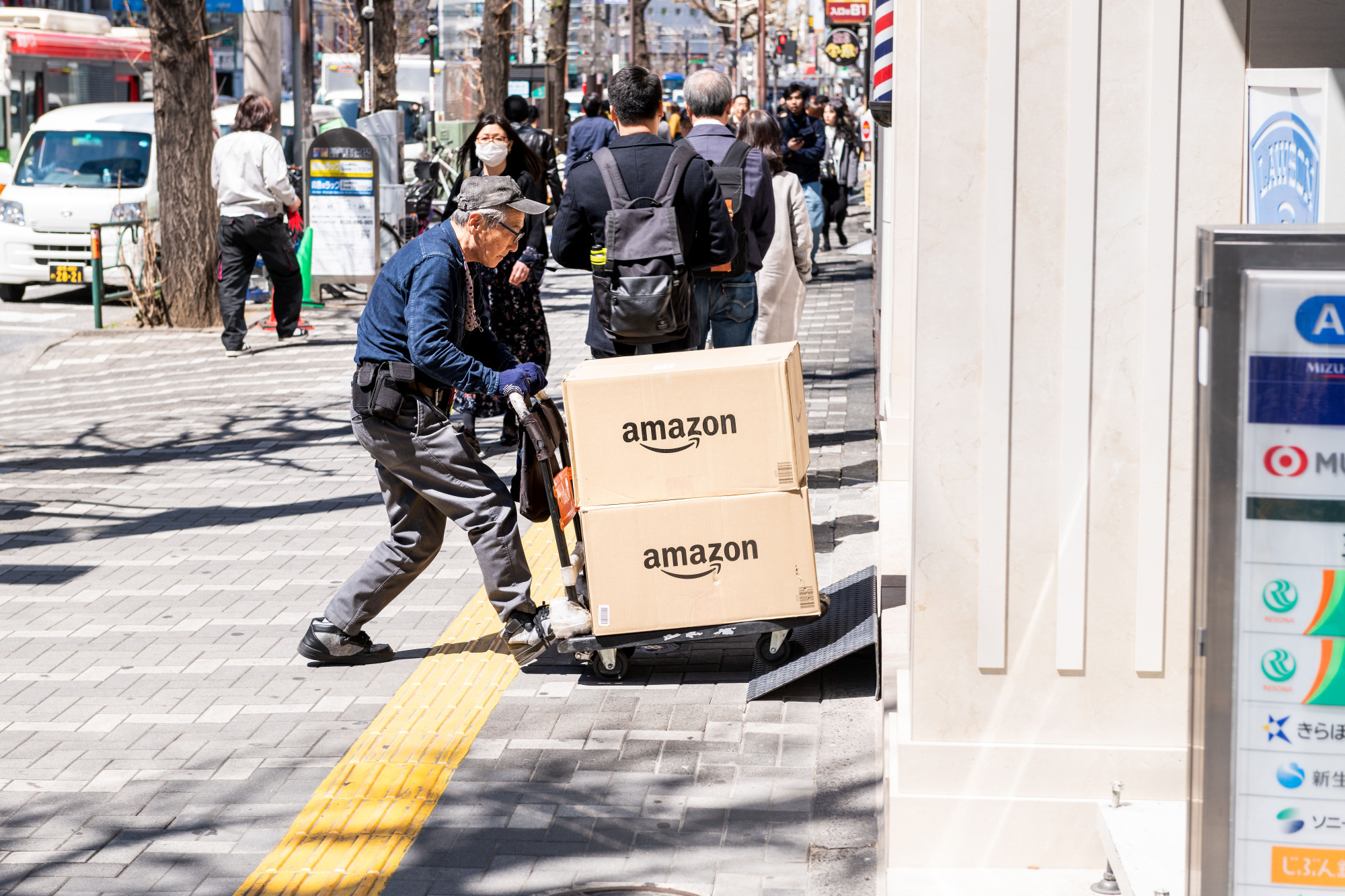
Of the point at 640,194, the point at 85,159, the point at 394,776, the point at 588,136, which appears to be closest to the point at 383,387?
the point at 394,776

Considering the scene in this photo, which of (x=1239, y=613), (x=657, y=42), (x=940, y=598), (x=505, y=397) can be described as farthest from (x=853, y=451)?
(x=657, y=42)

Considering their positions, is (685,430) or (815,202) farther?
(815,202)

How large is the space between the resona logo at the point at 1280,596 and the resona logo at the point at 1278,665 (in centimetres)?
6

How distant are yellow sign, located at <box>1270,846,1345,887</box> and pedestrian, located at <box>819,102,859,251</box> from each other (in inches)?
679

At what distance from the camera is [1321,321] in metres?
2.30

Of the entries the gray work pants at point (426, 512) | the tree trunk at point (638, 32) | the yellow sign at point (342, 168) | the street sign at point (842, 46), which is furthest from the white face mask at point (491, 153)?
the tree trunk at point (638, 32)

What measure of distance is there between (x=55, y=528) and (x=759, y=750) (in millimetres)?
4406

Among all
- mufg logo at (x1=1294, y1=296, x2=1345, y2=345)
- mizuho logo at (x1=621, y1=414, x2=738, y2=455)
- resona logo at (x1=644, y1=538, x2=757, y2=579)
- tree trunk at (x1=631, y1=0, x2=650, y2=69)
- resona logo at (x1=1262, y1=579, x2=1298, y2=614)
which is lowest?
resona logo at (x1=644, y1=538, x2=757, y2=579)

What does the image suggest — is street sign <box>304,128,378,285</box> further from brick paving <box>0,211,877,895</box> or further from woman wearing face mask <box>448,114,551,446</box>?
woman wearing face mask <box>448,114,551,446</box>

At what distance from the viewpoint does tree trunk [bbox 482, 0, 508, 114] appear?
23141mm

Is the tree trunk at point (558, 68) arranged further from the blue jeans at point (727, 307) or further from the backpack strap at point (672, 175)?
the backpack strap at point (672, 175)

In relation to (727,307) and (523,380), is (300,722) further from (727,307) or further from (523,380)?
(727,307)

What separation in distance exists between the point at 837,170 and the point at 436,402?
16.5 m

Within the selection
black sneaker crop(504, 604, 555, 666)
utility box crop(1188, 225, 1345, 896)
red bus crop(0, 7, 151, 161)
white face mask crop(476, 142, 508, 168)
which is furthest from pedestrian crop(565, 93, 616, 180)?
utility box crop(1188, 225, 1345, 896)
